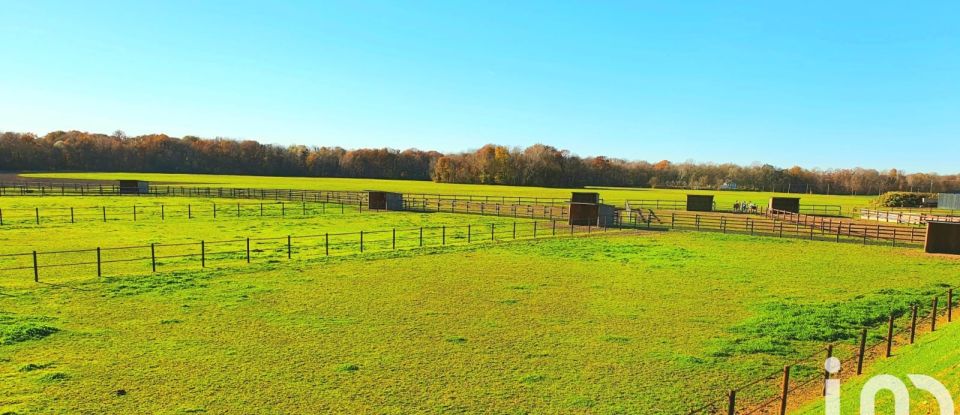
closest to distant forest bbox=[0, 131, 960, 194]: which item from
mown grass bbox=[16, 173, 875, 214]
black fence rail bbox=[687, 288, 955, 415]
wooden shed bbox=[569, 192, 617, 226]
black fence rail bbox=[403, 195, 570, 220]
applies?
mown grass bbox=[16, 173, 875, 214]

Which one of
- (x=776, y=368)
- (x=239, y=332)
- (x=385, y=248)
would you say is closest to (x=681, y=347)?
(x=776, y=368)

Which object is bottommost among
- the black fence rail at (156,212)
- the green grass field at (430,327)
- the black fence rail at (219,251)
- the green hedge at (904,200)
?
the black fence rail at (156,212)

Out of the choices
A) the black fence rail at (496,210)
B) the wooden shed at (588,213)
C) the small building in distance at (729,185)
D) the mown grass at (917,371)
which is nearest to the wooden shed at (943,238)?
the wooden shed at (588,213)

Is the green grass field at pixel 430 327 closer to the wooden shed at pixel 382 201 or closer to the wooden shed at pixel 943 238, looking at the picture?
the wooden shed at pixel 943 238

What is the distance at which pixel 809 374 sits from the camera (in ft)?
34.3

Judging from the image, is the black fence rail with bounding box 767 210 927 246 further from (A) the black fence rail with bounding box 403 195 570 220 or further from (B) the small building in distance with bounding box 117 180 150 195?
(B) the small building in distance with bounding box 117 180 150 195

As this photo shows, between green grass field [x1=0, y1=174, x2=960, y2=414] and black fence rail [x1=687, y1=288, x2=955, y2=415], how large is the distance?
13 centimetres

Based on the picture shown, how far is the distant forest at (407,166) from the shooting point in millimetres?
142625

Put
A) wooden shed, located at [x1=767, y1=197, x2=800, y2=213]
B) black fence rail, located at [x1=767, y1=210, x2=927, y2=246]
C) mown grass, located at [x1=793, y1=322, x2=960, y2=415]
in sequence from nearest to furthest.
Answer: mown grass, located at [x1=793, y1=322, x2=960, y2=415]
black fence rail, located at [x1=767, y1=210, x2=927, y2=246]
wooden shed, located at [x1=767, y1=197, x2=800, y2=213]

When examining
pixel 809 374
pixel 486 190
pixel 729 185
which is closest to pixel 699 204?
pixel 486 190

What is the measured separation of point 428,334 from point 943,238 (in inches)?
1158

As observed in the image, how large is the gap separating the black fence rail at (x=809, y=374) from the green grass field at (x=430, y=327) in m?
0.13

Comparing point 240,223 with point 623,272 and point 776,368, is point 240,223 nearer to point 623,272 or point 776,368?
point 623,272

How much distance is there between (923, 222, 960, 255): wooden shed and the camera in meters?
28.3
